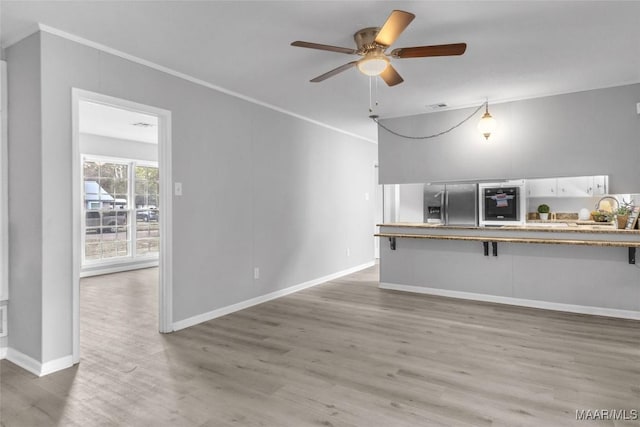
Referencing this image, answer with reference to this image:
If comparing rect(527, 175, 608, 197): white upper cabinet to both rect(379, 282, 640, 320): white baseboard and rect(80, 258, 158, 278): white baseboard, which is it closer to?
rect(379, 282, 640, 320): white baseboard

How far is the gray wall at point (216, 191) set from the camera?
2.84 m

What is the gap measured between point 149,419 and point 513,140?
4.64m

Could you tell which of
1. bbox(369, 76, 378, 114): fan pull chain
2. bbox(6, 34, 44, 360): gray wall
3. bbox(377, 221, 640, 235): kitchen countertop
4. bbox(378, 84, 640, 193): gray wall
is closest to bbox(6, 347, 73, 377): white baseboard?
bbox(6, 34, 44, 360): gray wall

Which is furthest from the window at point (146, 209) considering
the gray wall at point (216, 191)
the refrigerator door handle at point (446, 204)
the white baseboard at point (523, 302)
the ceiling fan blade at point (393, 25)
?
the ceiling fan blade at point (393, 25)

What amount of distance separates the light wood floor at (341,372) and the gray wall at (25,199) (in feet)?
1.09

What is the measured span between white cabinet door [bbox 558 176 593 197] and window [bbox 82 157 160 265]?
6319 mm

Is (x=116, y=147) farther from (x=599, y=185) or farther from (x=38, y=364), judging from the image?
(x=599, y=185)

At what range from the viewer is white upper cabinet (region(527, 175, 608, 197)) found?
4.47 m

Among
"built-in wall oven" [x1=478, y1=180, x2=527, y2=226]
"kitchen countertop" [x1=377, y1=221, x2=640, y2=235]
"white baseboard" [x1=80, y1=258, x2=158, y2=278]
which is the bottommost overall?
"white baseboard" [x1=80, y1=258, x2=158, y2=278]

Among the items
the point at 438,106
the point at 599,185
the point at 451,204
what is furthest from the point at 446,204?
the point at 599,185

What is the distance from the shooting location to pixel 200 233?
394cm

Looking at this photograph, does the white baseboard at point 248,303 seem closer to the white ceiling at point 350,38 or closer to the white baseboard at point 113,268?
the white ceiling at point 350,38

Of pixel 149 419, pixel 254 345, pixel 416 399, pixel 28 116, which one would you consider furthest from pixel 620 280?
pixel 28 116

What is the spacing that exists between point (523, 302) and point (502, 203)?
1225mm
